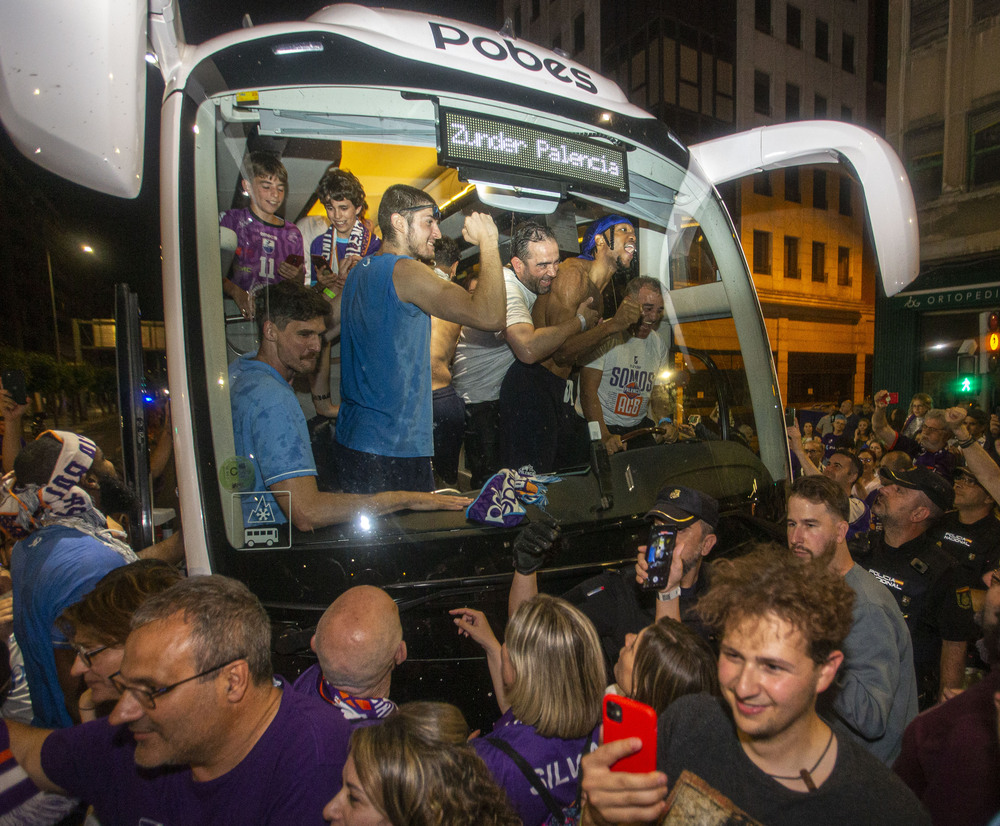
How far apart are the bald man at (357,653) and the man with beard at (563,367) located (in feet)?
3.30

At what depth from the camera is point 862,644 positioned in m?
2.08

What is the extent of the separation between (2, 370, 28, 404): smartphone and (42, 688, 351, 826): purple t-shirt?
4.01ft

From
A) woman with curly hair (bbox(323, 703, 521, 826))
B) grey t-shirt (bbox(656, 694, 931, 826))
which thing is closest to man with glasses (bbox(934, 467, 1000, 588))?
grey t-shirt (bbox(656, 694, 931, 826))

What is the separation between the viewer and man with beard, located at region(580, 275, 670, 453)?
3109 millimetres

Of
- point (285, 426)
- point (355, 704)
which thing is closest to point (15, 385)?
point (285, 426)

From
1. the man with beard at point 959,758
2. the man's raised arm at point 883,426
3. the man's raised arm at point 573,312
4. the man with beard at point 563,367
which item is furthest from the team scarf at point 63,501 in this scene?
the man's raised arm at point 883,426

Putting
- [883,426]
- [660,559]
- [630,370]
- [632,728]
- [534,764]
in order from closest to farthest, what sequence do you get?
[632,728] < [534,764] < [660,559] < [630,370] < [883,426]

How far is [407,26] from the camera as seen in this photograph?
Result: 2400 millimetres

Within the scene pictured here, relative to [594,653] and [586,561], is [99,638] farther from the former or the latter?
[586,561]

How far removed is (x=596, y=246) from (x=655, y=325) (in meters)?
0.49

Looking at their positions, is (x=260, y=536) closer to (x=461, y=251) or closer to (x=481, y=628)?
(x=481, y=628)

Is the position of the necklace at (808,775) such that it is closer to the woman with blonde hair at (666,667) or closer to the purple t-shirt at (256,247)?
the woman with blonde hair at (666,667)

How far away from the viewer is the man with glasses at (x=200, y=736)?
1472mm

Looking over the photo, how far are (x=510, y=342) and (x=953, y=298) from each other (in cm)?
1363
